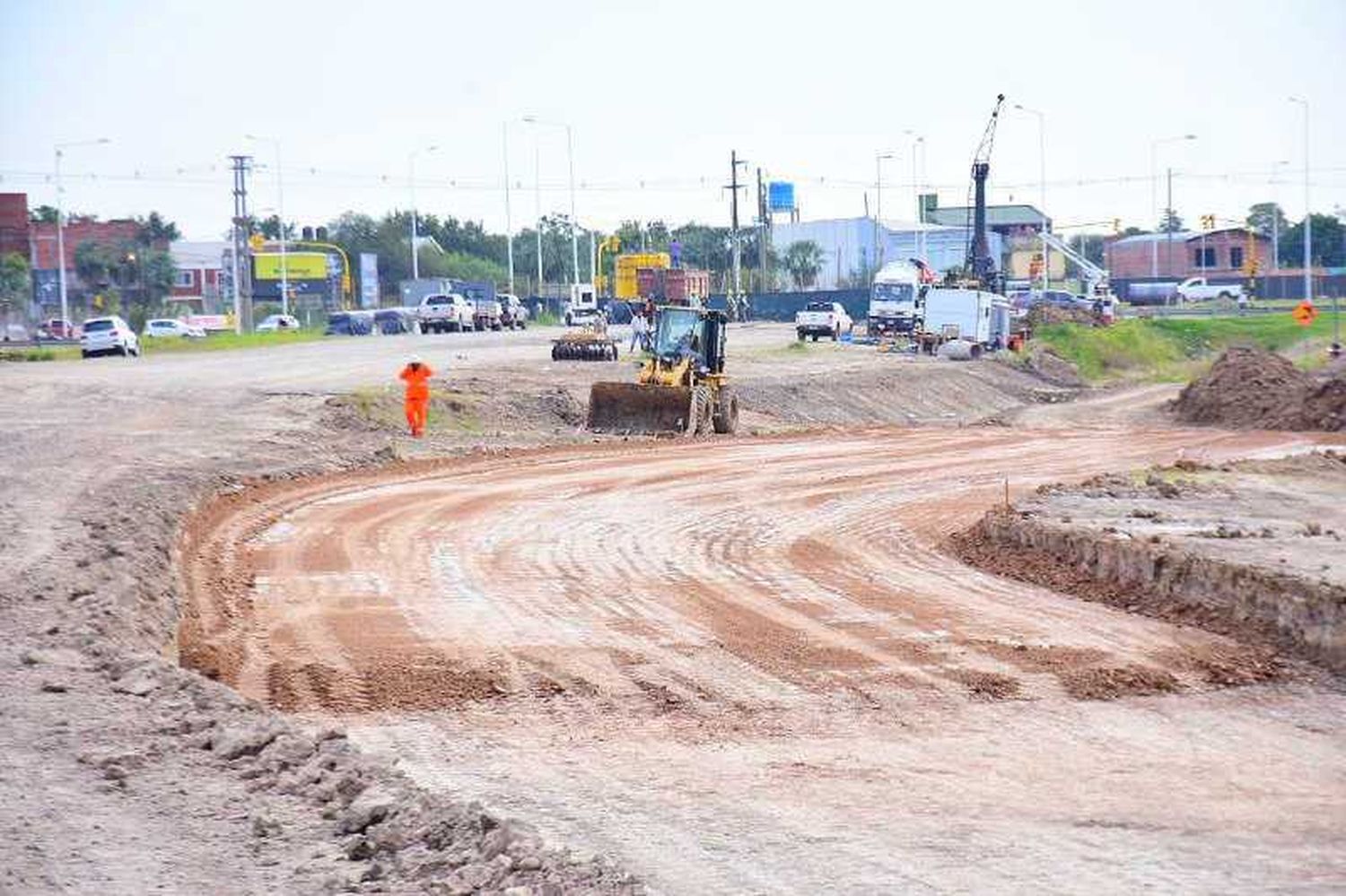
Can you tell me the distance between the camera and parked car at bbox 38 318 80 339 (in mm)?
89250

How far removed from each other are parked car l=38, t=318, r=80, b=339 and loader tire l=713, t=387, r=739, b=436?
59710 mm

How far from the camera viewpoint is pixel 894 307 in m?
72.3

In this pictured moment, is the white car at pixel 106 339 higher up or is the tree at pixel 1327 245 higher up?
the tree at pixel 1327 245

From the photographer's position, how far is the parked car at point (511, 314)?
3418 inches

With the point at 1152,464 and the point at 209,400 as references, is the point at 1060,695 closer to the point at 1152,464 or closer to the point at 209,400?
the point at 1152,464

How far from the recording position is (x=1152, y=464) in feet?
102

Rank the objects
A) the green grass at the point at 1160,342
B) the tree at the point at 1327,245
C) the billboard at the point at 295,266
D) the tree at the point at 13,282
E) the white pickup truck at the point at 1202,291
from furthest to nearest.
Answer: the tree at the point at 1327,245 → the billboard at the point at 295,266 → the white pickup truck at the point at 1202,291 → the tree at the point at 13,282 → the green grass at the point at 1160,342

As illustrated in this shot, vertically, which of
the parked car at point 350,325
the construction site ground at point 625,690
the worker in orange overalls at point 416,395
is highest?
the parked car at point 350,325

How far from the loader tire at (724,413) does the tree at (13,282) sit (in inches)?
3143

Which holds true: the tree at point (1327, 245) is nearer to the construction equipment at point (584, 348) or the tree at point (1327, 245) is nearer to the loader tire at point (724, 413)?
the construction equipment at point (584, 348)

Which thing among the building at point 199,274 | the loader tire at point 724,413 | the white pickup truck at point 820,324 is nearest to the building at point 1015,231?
the building at point 199,274

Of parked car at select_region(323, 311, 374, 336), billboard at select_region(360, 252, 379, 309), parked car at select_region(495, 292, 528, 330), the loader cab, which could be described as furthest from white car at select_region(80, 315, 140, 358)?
billboard at select_region(360, 252, 379, 309)

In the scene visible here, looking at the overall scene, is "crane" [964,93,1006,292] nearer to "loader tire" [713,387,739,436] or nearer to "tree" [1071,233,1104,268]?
"loader tire" [713,387,739,436]

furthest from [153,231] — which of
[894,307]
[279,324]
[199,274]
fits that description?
[894,307]
